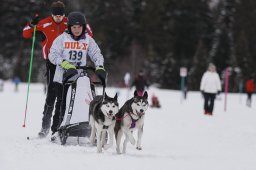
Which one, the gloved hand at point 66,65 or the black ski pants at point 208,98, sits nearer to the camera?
the gloved hand at point 66,65

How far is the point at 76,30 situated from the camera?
8.02 meters

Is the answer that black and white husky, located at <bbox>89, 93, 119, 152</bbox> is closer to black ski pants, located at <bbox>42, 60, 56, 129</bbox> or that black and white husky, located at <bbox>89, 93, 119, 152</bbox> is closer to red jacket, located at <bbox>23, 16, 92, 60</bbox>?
black ski pants, located at <bbox>42, 60, 56, 129</bbox>

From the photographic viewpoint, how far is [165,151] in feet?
25.9

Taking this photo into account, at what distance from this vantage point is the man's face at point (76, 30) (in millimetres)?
8008

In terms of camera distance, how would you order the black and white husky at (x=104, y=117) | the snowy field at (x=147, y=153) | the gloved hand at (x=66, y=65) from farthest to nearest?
the gloved hand at (x=66, y=65) < the black and white husky at (x=104, y=117) < the snowy field at (x=147, y=153)

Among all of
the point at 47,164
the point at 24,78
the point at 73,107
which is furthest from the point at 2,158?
the point at 24,78

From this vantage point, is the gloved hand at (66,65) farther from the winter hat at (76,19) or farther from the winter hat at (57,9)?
the winter hat at (57,9)

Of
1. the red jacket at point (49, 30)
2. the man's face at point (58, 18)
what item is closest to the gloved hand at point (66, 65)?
the red jacket at point (49, 30)

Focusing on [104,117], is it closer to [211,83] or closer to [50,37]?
[50,37]

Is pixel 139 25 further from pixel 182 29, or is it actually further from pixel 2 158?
pixel 2 158

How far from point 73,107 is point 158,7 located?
50.1 metres

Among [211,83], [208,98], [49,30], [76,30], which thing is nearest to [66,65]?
[76,30]

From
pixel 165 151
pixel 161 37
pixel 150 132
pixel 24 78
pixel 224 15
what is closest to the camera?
pixel 165 151

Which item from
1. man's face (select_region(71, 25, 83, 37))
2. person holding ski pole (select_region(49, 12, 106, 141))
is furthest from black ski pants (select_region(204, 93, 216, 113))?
man's face (select_region(71, 25, 83, 37))
